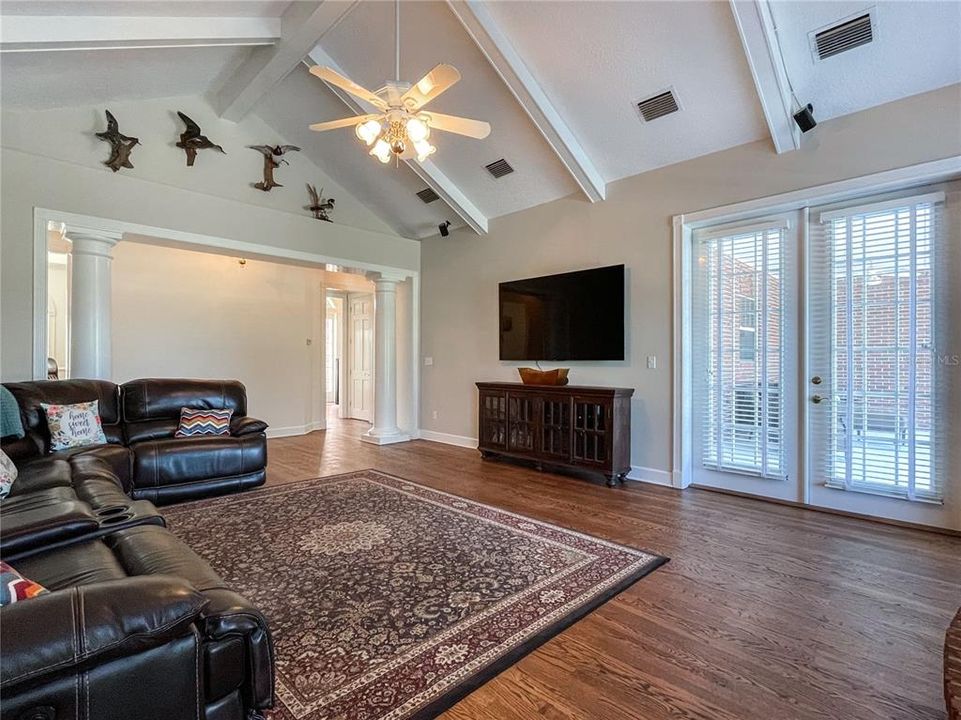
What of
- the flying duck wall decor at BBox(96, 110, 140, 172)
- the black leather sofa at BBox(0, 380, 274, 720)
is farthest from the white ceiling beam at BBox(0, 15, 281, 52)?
the black leather sofa at BBox(0, 380, 274, 720)

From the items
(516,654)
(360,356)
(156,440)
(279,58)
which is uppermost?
(279,58)

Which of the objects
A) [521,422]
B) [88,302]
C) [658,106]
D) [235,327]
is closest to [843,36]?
[658,106]

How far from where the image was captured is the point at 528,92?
4.03 metres

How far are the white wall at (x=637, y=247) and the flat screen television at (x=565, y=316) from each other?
143 mm

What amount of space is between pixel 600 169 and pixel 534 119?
891 mm

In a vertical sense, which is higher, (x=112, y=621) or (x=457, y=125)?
(x=457, y=125)

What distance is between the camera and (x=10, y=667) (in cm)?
86

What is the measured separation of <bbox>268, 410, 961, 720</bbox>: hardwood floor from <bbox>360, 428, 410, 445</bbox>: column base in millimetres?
3192

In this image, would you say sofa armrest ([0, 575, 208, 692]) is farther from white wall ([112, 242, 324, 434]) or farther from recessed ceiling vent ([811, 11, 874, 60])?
white wall ([112, 242, 324, 434])

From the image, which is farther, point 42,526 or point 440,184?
point 440,184

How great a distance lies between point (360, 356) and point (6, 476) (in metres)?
6.45

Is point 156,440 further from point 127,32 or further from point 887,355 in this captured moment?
point 887,355

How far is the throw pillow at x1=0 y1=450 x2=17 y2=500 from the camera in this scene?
8.25 feet

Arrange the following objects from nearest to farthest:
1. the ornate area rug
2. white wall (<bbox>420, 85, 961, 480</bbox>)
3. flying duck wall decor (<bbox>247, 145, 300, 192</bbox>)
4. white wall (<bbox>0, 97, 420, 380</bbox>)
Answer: the ornate area rug → white wall (<bbox>420, 85, 961, 480</bbox>) → white wall (<bbox>0, 97, 420, 380</bbox>) → flying duck wall decor (<bbox>247, 145, 300, 192</bbox>)
